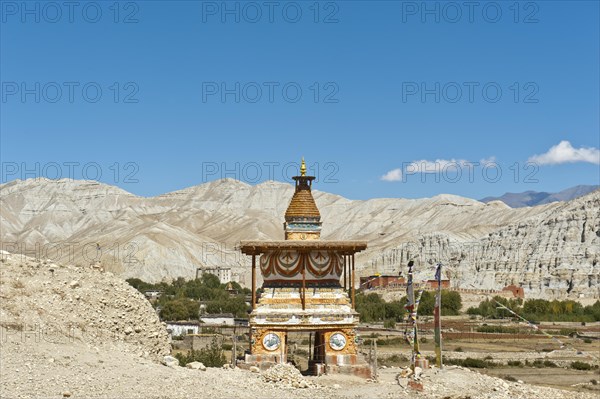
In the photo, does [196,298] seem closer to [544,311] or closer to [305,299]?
[544,311]

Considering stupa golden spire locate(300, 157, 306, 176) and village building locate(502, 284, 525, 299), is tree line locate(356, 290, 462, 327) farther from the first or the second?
stupa golden spire locate(300, 157, 306, 176)

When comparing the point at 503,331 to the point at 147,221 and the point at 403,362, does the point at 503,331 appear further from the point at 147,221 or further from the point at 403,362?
the point at 147,221

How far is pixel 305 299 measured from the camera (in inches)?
941

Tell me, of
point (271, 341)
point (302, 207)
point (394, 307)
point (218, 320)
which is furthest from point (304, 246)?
point (394, 307)

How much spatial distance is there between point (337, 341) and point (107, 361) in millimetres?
7670

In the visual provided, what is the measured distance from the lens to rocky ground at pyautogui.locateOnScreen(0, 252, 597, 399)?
17.3 meters

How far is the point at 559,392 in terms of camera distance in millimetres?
25250

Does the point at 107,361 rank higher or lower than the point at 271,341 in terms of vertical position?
lower

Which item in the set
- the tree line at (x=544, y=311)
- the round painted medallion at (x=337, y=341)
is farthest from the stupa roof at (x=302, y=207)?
the tree line at (x=544, y=311)

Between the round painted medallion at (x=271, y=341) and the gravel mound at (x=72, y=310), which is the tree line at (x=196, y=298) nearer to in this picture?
the gravel mound at (x=72, y=310)

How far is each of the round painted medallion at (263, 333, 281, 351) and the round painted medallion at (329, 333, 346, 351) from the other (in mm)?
1685

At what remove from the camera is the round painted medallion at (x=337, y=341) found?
23500 millimetres

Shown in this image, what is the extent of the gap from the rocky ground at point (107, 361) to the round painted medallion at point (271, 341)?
1.57m

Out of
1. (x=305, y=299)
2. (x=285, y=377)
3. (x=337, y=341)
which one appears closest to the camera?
(x=285, y=377)
